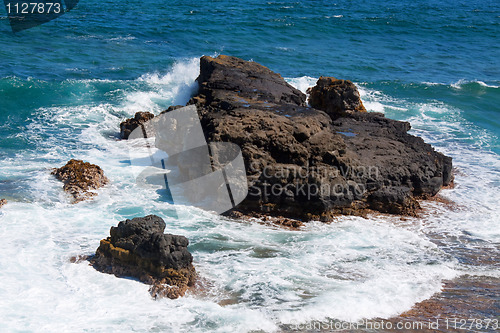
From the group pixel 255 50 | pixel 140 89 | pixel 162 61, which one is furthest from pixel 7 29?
pixel 255 50

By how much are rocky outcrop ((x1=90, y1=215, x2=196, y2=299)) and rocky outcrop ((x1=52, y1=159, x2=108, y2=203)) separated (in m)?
2.51

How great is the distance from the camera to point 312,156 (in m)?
10.7

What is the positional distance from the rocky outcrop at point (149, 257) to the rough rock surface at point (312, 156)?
248 cm

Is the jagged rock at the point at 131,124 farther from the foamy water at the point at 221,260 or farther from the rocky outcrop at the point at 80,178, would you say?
the rocky outcrop at the point at 80,178

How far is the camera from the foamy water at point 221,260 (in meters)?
7.00

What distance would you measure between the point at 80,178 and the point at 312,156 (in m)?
4.61

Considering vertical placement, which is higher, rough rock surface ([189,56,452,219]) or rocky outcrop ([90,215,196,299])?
rough rock surface ([189,56,452,219])

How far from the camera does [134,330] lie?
6645 mm

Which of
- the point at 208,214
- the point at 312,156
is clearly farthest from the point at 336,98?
the point at 208,214

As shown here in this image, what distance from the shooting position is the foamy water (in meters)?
7.00

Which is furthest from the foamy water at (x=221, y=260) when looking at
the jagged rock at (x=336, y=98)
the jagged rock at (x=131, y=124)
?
the jagged rock at (x=336, y=98)

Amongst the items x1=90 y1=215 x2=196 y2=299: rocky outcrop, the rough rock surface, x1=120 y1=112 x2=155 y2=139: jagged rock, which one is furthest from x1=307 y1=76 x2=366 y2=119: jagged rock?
x1=90 y1=215 x2=196 y2=299: rocky outcrop

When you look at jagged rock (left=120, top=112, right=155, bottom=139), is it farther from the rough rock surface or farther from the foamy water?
the rough rock surface

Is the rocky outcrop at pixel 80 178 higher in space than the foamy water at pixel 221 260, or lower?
higher
